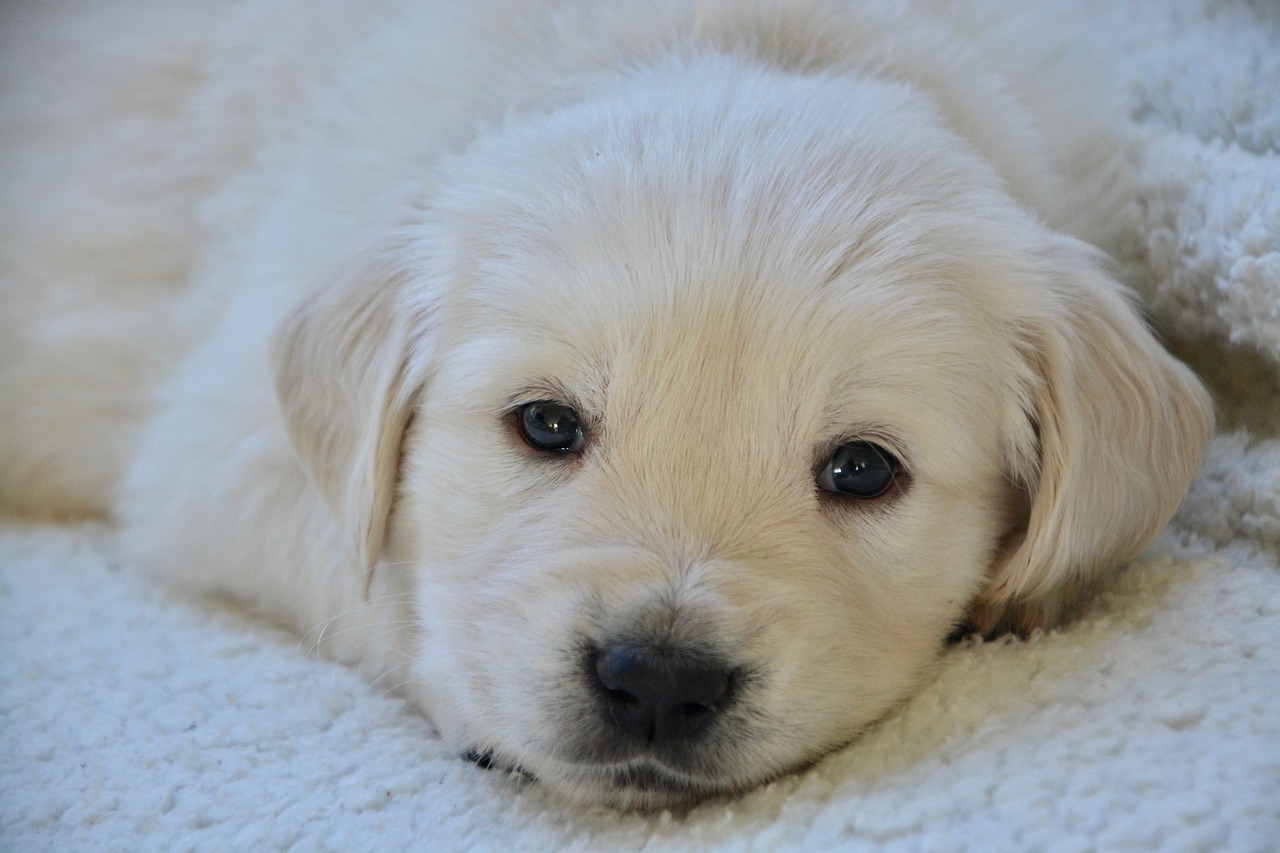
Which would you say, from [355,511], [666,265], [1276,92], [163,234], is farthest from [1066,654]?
[163,234]

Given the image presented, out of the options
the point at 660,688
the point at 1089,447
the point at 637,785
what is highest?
the point at 1089,447

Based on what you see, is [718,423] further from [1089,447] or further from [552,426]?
[1089,447]

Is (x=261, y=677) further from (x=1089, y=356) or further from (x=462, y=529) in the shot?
(x=1089, y=356)

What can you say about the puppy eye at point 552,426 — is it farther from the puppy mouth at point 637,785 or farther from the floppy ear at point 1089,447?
the floppy ear at point 1089,447

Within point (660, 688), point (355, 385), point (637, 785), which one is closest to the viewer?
point (660, 688)

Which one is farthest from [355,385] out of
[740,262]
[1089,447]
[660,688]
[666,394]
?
[1089,447]

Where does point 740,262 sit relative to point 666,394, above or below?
above

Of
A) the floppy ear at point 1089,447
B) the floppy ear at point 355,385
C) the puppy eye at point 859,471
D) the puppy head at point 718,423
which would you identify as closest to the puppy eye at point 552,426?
the puppy head at point 718,423

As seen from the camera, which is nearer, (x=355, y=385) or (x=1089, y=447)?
(x=1089, y=447)
